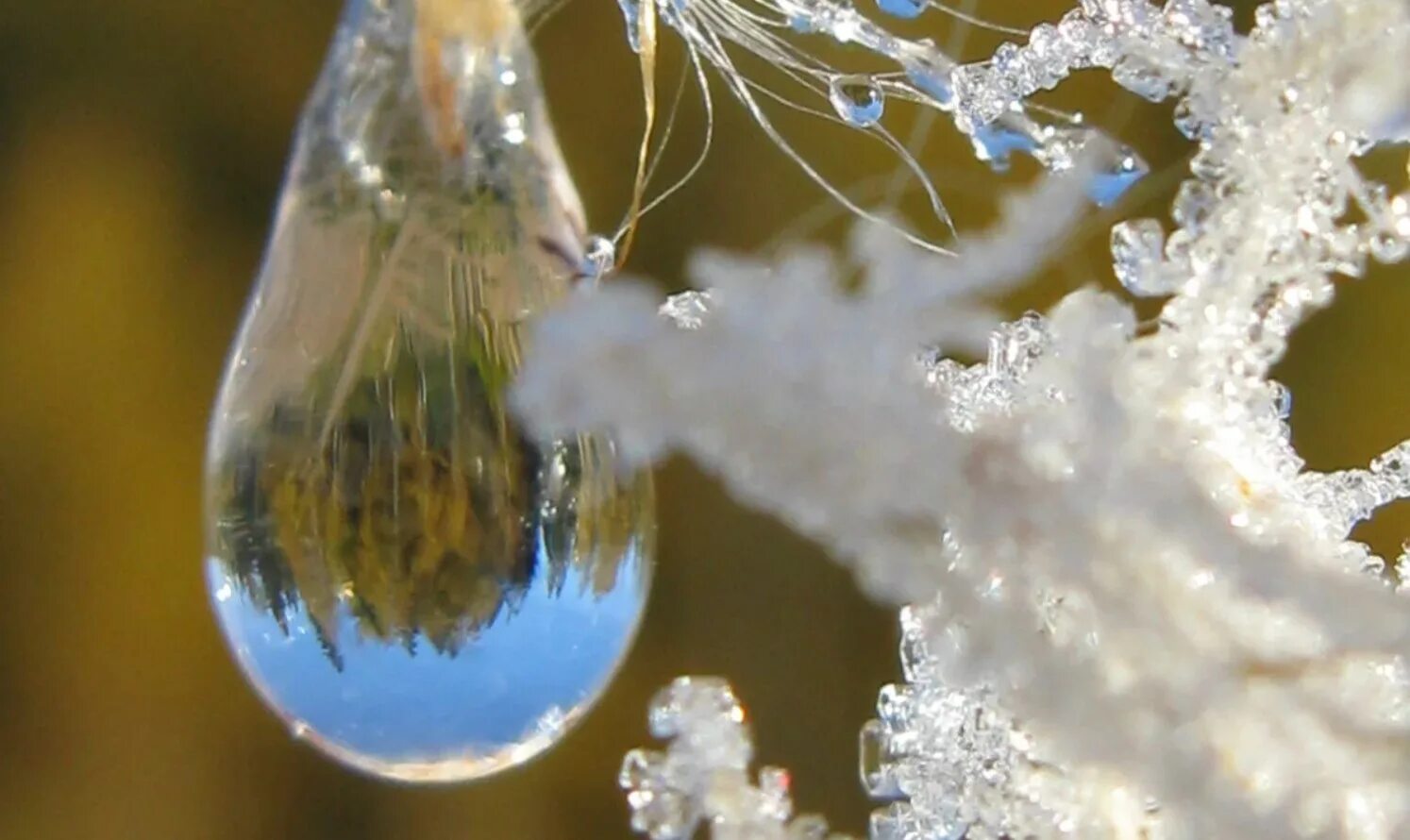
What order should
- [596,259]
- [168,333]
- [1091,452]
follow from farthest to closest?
[168,333]
[596,259]
[1091,452]

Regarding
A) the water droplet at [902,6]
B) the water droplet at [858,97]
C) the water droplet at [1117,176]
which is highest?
the water droplet at [1117,176]

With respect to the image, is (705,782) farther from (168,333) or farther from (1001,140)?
(168,333)

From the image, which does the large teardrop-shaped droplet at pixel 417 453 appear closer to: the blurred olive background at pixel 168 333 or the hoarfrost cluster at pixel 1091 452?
the hoarfrost cluster at pixel 1091 452

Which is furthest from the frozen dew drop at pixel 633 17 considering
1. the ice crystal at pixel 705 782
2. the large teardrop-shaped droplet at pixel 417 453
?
the ice crystal at pixel 705 782

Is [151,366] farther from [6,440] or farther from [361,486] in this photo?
[361,486]

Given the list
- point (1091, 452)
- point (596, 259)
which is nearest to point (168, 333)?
point (596, 259)

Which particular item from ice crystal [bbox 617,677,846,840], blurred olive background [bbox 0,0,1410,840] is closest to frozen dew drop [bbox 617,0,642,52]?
ice crystal [bbox 617,677,846,840]

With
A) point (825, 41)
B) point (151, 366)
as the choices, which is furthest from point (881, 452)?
point (151, 366)

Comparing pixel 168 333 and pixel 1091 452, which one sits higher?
pixel 1091 452
